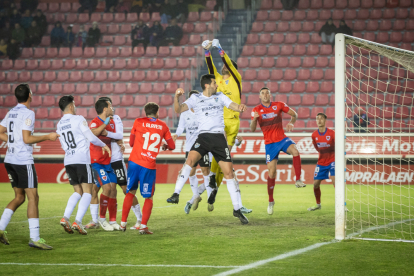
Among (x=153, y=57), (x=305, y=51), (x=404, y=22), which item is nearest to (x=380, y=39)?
(x=404, y=22)

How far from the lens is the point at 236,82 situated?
332 inches

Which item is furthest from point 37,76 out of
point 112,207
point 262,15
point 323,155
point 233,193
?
point 233,193

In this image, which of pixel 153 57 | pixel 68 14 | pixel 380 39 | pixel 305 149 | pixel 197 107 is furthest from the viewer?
pixel 68 14

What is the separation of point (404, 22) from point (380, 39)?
149 cm

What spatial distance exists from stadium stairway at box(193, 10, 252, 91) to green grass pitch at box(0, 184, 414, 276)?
13698 mm

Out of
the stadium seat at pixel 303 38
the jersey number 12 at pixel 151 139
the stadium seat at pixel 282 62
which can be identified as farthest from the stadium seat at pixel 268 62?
the jersey number 12 at pixel 151 139

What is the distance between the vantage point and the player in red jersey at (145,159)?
22.1 ft

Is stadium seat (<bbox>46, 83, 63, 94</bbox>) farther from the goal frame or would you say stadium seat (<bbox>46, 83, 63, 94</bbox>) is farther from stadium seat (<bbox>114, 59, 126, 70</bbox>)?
the goal frame

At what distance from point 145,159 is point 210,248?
1.81 m

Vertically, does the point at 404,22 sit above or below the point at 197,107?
above

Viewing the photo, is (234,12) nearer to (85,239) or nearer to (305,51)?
(305,51)

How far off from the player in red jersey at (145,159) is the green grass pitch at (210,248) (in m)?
0.43

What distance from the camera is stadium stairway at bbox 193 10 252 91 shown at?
21.7 meters

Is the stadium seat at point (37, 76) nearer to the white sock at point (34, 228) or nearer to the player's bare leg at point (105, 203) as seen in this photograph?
the player's bare leg at point (105, 203)
